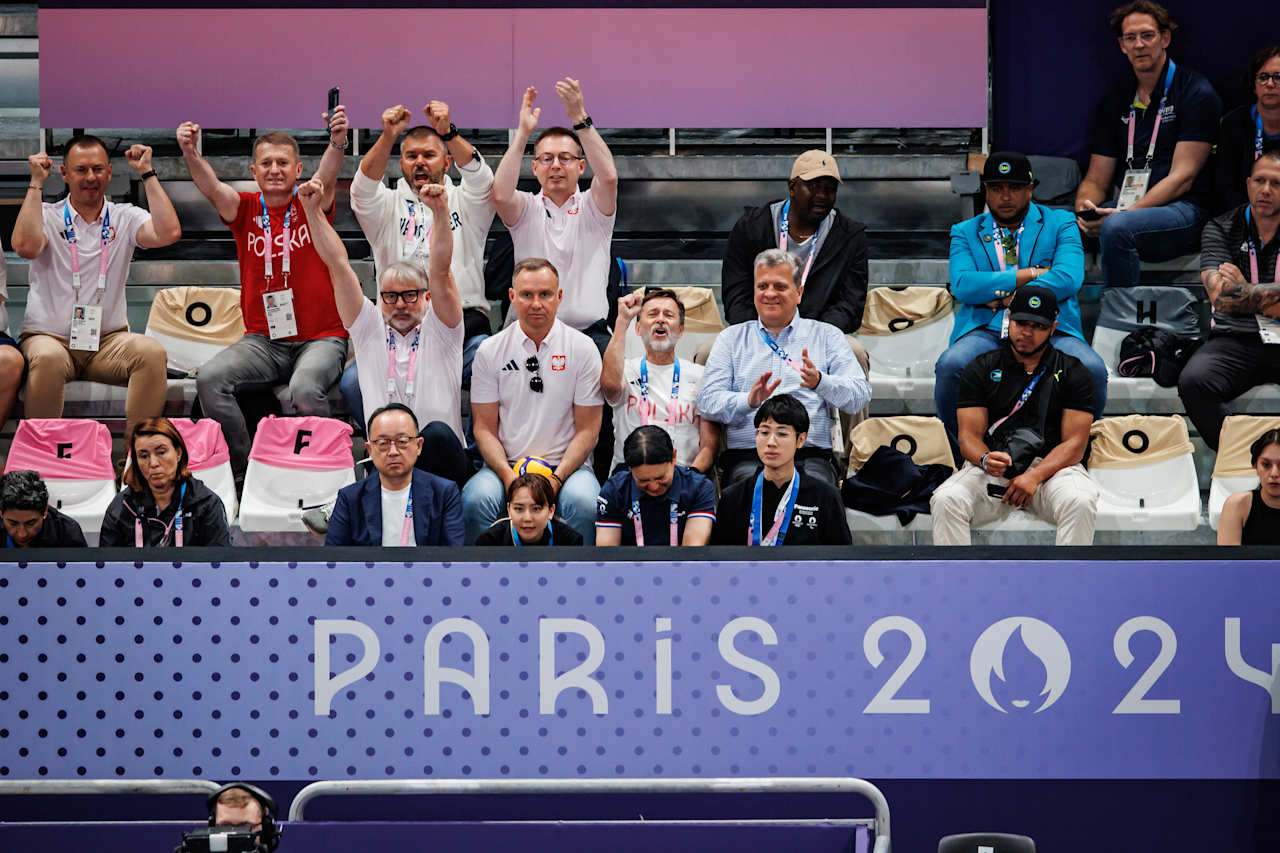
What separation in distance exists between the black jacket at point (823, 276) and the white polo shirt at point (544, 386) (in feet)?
3.08

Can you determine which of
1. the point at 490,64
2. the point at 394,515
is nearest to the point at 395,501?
the point at 394,515

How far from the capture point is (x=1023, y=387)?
682 cm

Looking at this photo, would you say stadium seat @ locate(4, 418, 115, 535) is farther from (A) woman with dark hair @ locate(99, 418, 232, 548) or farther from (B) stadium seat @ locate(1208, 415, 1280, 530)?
(B) stadium seat @ locate(1208, 415, 1280, 530)

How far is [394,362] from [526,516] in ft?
4.49

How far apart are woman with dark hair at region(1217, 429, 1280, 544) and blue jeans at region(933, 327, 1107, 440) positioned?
1.12m

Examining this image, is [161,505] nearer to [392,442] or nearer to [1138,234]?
[392,442]

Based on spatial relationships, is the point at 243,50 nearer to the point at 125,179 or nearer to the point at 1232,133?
the point at 125,179

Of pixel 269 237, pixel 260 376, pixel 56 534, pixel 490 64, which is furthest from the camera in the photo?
pixel 490 64

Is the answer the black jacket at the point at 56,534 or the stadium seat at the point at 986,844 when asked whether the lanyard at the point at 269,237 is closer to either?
the black jacket at the point at 56,534

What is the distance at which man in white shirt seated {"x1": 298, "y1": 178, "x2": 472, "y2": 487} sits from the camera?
6895 millimetres

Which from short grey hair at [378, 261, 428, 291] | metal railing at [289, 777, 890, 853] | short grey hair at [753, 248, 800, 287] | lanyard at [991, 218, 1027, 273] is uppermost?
lanyard at [991, 218, 1027, 273]

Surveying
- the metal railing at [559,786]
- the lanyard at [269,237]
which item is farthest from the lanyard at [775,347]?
the metal railing at [559,786]

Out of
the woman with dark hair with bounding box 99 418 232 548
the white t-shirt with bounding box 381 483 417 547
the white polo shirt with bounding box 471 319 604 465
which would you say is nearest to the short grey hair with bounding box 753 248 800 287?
the white polo shirt with bounding box 471 319 604 465

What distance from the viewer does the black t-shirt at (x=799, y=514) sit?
6082mm
